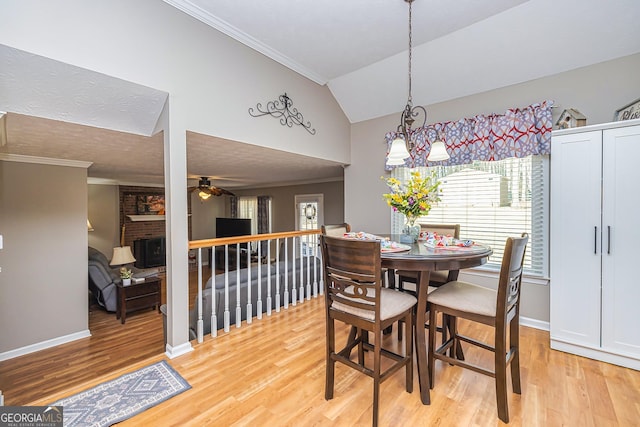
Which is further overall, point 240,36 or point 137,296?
point 137,296

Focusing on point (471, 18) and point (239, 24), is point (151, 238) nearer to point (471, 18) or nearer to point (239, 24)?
point (239, 24)

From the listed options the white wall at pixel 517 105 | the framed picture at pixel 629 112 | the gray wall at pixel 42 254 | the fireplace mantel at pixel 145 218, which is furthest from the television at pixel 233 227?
the framed picture at pixel 629 112

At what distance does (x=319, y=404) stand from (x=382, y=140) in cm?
333

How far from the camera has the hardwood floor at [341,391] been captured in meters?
1.59

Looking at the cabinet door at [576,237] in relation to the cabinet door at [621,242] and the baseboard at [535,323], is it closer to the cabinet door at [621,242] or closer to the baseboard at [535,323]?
the cabinet door at [621,242]

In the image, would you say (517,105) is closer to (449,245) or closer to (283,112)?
(449,245)

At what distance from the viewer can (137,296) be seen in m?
4.75

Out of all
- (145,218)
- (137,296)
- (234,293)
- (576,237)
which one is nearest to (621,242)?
(576,237)

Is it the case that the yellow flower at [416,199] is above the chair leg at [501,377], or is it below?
above

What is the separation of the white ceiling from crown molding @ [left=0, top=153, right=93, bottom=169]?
0.38 metres

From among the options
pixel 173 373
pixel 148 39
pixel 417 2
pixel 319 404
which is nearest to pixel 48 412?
pixel 173 373

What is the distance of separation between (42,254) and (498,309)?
17.4 ft

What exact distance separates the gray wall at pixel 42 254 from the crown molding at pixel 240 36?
3.21 metres

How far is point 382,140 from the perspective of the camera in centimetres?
396
